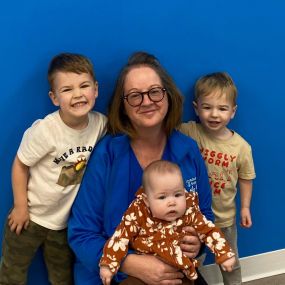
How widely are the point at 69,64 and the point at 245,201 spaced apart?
99cm

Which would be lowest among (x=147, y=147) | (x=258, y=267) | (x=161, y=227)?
(x=258, y=267)

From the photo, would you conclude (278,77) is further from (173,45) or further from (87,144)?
(87,144)

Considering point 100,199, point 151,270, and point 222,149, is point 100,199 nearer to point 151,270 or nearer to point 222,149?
point 151,270

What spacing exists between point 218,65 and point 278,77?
29 cm

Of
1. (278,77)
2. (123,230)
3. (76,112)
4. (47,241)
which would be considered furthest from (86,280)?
(278,77)

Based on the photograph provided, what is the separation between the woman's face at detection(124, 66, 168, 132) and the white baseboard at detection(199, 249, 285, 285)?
97cm

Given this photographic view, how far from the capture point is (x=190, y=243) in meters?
1.43

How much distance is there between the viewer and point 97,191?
1490mm

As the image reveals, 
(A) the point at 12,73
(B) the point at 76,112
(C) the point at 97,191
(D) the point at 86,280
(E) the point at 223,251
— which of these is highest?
(A) the point at 12,73

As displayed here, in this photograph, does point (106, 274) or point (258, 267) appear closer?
point (106, 274)

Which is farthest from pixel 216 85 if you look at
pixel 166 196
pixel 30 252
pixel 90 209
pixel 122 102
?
pixel 30 252

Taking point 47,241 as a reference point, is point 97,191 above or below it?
above

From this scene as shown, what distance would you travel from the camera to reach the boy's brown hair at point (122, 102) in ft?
4.85

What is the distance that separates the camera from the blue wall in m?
1.43
